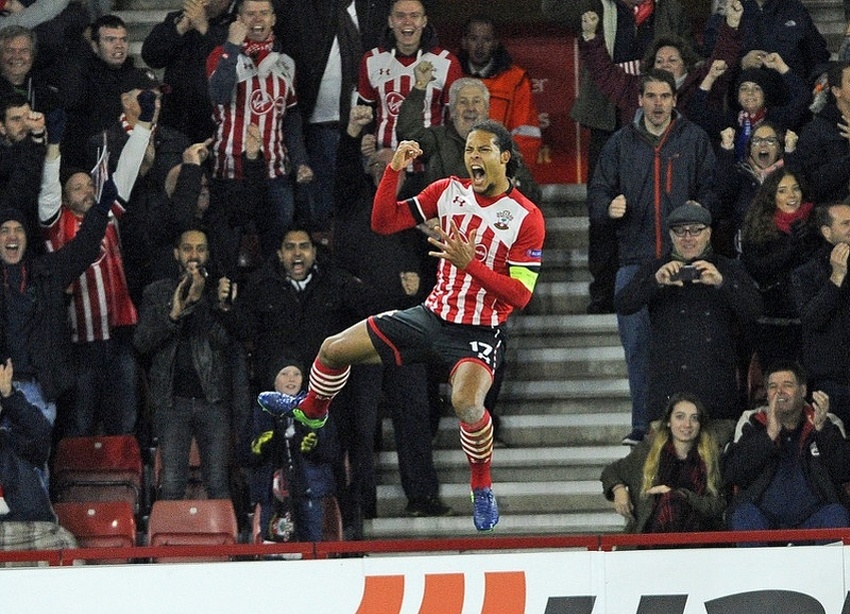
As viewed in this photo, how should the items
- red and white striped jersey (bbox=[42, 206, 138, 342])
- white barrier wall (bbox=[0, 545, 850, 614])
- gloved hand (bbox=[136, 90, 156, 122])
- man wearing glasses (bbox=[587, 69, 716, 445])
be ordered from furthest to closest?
gloved hand (bbox=[136, 90, 156, 122])
red and white striped jersey (bbox=[42, 206, 138, 342])
man wearing glasses (bbox=[587, 69, 716, 445])
white barrier wall (bbox=[0, 545, 850, 614])

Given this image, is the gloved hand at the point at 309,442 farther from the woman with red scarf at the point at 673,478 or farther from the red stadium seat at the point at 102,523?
the woman with red scarf at the point at 673,478

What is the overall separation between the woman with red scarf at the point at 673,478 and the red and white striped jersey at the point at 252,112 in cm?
344

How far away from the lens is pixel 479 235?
32.6 feet

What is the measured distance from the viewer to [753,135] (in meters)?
12.7

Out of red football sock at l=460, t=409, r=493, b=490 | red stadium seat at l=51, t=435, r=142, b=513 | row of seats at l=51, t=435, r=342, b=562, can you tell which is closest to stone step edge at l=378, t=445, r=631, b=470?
row of seats at l=51, t=435, r=342, b=562

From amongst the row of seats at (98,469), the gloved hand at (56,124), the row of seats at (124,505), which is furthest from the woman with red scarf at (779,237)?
the gloved hand at (56,124)

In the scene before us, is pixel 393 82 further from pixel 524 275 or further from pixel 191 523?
pixel 524 275

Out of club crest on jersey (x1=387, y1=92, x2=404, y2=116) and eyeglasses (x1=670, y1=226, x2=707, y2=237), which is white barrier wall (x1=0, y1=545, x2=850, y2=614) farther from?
club crest on jersey (x1=387, y1=92, x2=404, y2=116)

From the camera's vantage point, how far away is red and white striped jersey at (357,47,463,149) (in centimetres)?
1332

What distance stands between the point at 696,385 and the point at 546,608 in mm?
2789

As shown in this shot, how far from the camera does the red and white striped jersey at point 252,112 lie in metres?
13.3

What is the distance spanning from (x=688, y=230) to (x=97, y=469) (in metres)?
3.93

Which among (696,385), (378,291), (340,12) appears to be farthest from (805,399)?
(340,12)

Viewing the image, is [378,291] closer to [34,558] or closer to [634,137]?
[634,137]
